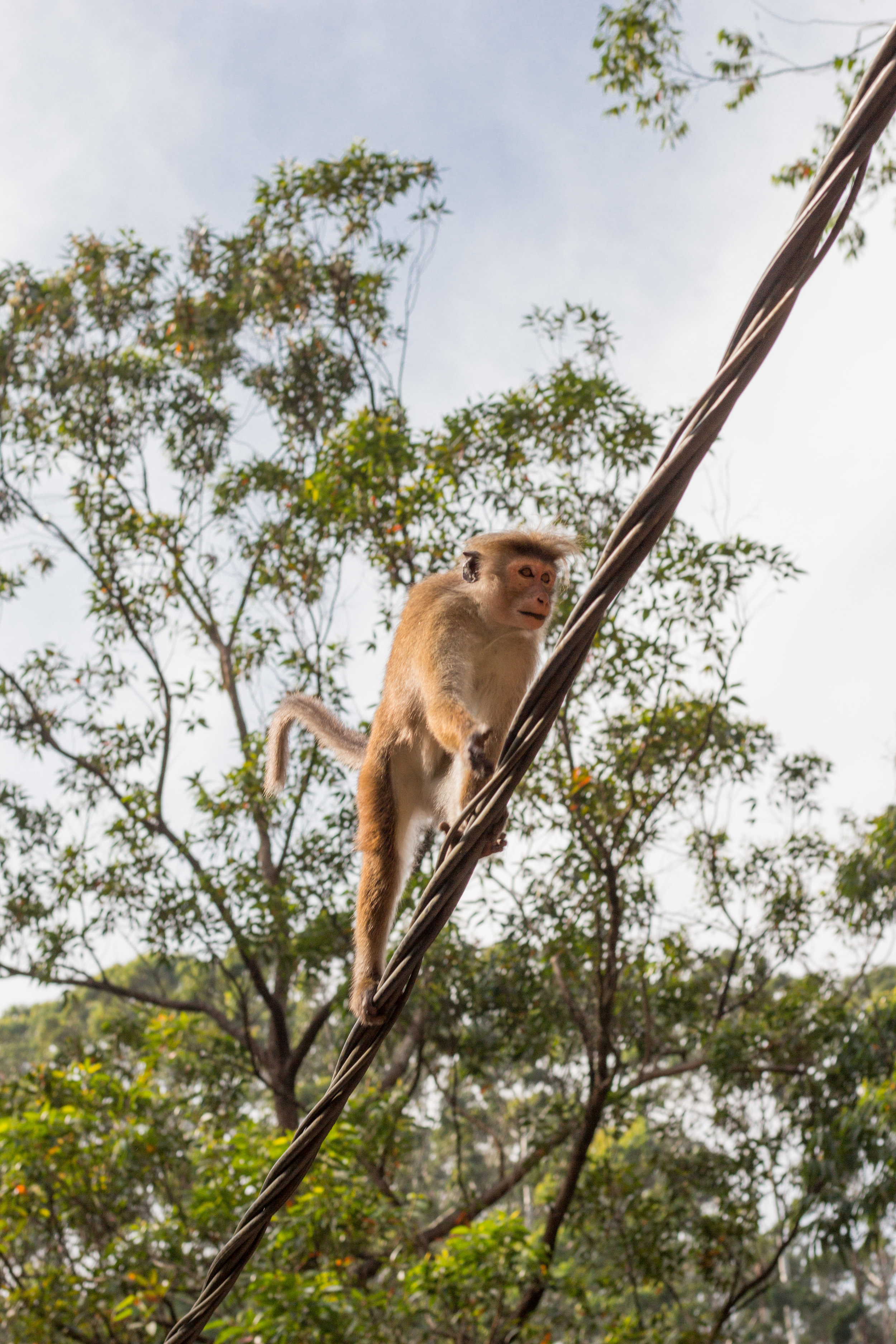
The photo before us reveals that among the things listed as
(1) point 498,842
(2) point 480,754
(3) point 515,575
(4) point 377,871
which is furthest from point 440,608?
(1) point 498,842

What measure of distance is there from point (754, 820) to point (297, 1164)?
6845mm

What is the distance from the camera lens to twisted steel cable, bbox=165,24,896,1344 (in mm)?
1090

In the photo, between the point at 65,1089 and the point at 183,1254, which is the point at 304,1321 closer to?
the point at 183,1254

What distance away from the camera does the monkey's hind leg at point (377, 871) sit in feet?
9.66

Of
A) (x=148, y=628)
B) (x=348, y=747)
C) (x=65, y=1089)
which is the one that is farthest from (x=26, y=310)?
(x=348, y=747)

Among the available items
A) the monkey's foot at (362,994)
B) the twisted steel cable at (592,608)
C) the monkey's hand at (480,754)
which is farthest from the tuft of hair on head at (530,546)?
the twisted steel cable at (592,608)

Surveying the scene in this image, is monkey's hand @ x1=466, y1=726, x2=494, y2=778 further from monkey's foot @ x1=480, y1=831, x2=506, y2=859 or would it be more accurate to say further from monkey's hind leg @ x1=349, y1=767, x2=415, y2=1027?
monkey's hind leg @ x1=349, y1=767, x2=415, y2=1027

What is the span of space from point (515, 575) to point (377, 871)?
1.01 metres

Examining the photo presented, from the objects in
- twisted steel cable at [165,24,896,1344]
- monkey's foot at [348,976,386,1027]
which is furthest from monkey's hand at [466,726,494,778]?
monkey's foot at [348,976,386,1027]

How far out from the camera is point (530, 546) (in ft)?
10.6

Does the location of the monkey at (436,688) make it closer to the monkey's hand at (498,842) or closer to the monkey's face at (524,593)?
the monkey's face at (524,593)

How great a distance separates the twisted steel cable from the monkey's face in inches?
51.3

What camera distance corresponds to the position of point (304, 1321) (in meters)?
4.29

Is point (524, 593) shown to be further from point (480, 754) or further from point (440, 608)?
point (480, 754)
